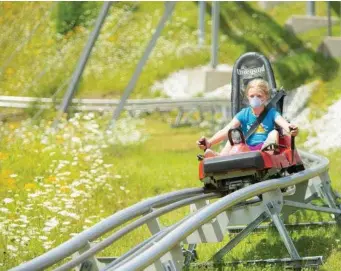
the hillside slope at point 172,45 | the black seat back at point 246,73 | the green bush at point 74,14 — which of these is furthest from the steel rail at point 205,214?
the green bush at point 74,14

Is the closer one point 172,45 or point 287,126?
point 287,126

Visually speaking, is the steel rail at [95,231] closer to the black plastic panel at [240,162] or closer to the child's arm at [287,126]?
the black plastic panel at [240,162]

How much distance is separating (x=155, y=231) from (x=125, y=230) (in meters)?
0.43

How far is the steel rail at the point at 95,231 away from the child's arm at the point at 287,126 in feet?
2.51

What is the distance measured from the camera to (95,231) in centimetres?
627

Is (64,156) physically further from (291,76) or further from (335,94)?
(291,76)

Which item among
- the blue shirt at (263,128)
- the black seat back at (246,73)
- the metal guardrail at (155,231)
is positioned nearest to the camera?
the metal guardrail at (155,231)

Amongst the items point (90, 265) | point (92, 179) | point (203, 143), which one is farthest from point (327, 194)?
point (92, 179)

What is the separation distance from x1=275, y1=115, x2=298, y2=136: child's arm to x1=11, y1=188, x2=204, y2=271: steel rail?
766 millimetres

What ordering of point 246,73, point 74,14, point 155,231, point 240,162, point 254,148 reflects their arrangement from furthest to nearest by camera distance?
1. point 74,14
2. point 246,73
3. point 254,148
4. point 240,162
5. point 155,231

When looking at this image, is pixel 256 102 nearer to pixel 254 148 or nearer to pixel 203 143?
pixel 254 148

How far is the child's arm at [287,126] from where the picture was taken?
24.3 ft

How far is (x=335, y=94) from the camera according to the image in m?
18.9

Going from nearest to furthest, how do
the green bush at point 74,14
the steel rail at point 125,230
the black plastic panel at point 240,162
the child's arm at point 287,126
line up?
the steel rail at point 125,230 → the black plastic panel at point 240,162 → the child's arm at point 287,126 → the green bush at point 74,14
